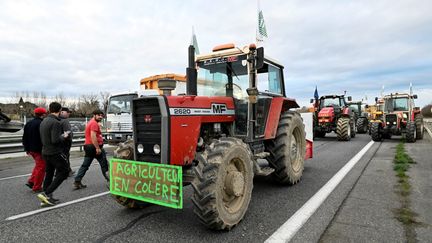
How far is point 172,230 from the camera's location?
384cm

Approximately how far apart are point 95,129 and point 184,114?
309 cm

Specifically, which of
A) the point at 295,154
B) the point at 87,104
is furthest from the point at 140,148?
the point at 87,104

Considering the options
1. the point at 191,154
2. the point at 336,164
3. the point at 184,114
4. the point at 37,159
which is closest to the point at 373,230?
the point at 191,154

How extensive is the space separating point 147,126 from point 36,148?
11.0ft

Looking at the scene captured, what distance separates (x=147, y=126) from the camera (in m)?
4.24

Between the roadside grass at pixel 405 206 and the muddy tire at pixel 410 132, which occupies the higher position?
the muddy tire at pixel 410 132

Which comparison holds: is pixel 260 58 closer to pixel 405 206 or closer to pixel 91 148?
pixel 405 206

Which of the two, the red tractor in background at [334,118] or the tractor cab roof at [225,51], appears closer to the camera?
the tractor cab roof at [225,51]

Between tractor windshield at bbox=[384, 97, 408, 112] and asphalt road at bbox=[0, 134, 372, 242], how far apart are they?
11564 millimetres

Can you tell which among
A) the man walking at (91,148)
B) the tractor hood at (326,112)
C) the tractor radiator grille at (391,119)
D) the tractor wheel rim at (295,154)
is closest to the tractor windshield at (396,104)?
the tractor radiator grille at (391,119)

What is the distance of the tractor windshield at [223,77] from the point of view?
209 inches

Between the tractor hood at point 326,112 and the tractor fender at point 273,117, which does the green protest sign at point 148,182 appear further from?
the tractor hood at point 326,112

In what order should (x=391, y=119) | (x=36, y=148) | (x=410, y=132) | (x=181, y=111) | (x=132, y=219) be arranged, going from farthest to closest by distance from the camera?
(x=391, y=119)
(x=410, y=132)
(x=36, y=148)
(x=132, y=219)
(x=181, y=111)

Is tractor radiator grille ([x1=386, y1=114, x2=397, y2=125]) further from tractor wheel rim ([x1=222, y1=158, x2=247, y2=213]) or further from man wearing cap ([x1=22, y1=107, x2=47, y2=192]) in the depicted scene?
Result: man wearing cap ([x1=22, y1=107, x2=47, y2=192])
